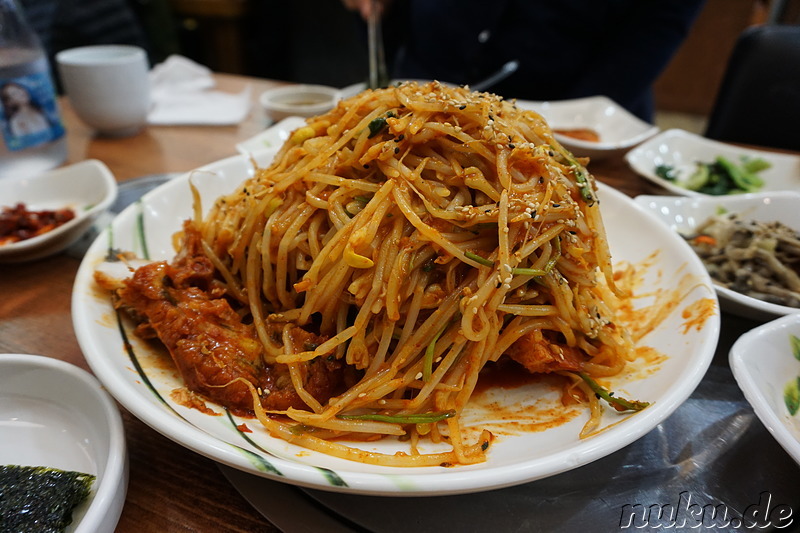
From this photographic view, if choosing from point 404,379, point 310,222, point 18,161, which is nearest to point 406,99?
point 310,222

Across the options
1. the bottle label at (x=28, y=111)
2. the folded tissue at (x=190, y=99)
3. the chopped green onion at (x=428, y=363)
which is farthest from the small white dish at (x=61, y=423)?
the folded tissue at (x=190, y=99)

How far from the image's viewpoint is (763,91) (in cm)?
344

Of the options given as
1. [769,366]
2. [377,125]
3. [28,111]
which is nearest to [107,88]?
[28,111]

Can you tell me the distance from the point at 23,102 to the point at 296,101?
58.6 inches

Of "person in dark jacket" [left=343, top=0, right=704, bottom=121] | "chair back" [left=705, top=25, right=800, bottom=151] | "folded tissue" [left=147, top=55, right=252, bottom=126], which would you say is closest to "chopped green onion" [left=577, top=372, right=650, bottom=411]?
"folded tissue" [left=147, top=55, right=252, bottom=126]

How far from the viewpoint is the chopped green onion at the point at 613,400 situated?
1131mm

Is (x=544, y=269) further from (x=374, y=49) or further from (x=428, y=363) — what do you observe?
(x=374, y=49)

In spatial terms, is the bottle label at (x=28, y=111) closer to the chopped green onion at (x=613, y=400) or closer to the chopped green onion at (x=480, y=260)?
the chopped green onion at (x=480, y=260)

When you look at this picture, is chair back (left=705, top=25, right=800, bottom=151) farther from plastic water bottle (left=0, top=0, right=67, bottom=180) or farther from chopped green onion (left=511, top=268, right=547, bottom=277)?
plastic water bottle (left=0, top=0, right=67, bottom=180)

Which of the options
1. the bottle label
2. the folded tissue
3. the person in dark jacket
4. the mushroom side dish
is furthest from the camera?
the person in dark jacket

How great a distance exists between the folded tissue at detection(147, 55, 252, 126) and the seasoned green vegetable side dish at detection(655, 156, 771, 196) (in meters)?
2.62

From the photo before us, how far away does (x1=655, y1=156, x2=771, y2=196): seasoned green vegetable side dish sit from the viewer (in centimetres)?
267

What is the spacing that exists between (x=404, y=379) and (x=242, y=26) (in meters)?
7.50

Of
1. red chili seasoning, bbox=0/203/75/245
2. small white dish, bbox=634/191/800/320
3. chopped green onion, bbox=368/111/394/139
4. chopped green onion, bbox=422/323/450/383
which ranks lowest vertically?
red chili seasoning, bbox=0/203/75/245
